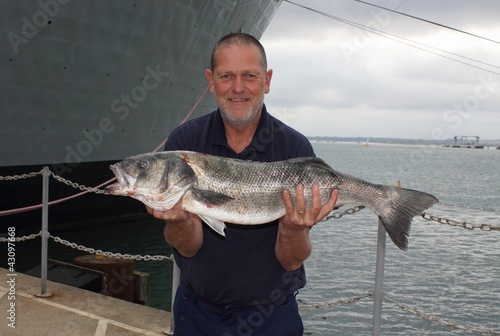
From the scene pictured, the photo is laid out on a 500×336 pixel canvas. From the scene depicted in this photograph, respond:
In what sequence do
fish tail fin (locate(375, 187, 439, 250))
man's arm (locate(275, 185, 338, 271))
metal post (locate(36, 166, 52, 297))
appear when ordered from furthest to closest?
metal post (locate(36, 166, 52, 297)) < fish tail fin (locate(375, 187, 439, 250)) < man's arm (locate(275, 185, 338, 271))

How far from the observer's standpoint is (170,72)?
51.4 feet

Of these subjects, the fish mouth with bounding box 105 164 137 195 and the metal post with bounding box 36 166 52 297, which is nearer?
the fish mouth with bounding box 105 164 137 195

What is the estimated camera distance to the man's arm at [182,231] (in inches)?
118

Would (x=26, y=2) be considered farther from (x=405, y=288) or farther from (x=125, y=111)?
(x=405, y=288)

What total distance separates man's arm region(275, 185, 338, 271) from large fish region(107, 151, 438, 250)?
10 cm

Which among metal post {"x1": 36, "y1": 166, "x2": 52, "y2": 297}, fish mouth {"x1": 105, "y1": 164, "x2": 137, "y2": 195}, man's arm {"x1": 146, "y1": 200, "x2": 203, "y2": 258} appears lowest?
metal post {"x1": 36, "y1": 166, "x2": 52, "y2": 297}

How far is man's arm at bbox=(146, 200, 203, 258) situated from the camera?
9.87ft

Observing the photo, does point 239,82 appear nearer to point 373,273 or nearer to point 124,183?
point 124,183

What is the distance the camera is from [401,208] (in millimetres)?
3482

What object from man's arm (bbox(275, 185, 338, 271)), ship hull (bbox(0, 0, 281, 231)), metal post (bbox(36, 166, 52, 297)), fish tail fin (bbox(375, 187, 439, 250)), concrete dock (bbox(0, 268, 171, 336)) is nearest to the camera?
man's arm (bbox(275, 185, 338, 271))

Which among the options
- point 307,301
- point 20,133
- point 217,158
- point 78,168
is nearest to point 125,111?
point 78,168

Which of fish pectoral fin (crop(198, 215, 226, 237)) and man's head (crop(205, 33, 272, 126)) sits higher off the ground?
man's head (crop(205, 33, 272, 126))

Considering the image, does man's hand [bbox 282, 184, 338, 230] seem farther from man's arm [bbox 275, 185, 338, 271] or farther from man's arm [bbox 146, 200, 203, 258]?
man's arm [bbox 146, 200, 203, 258]

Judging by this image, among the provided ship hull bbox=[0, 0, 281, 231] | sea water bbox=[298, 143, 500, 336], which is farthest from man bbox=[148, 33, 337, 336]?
ship hull bbox=[0, 0, 281, 231]
